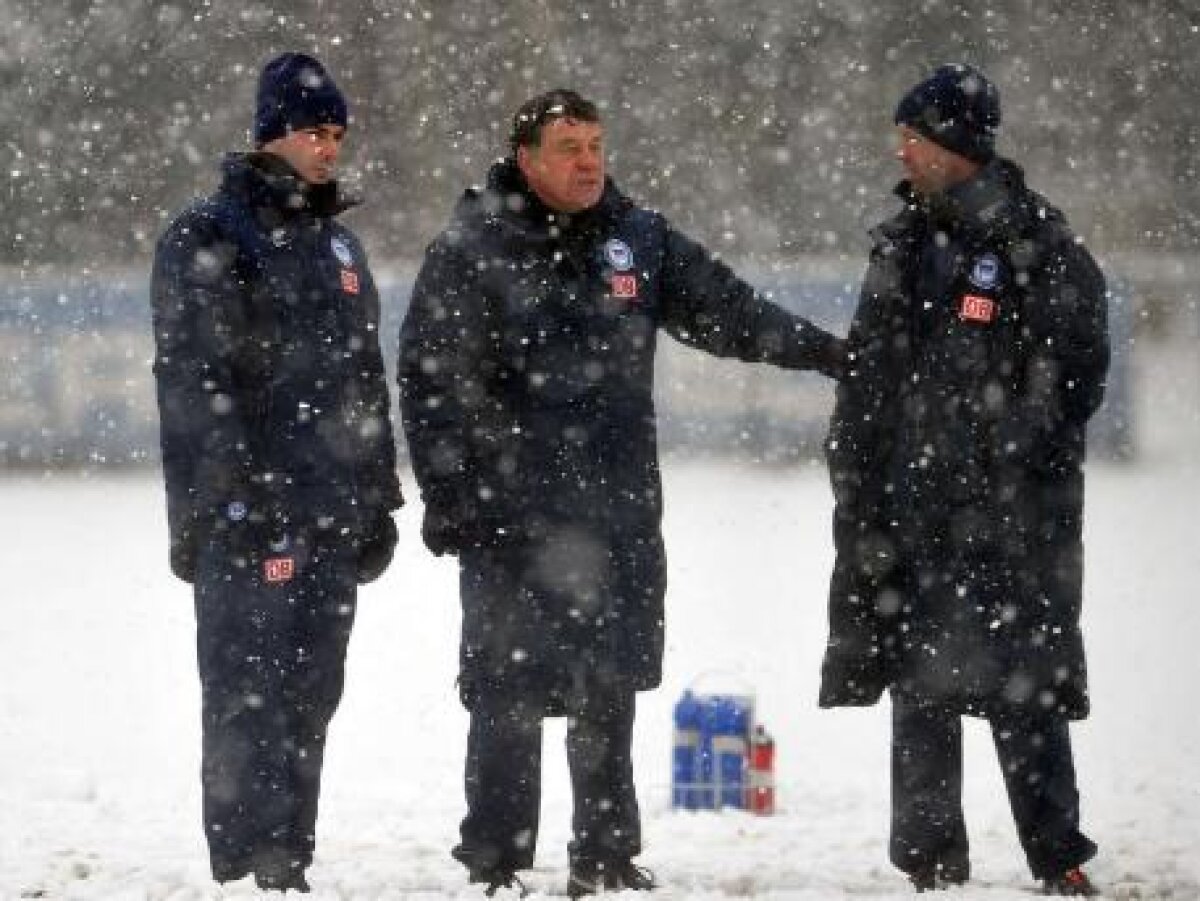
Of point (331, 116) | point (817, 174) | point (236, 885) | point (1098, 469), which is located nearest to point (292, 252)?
point (331, 116)

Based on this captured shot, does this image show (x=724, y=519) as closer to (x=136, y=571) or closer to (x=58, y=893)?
(x=136, y=571)

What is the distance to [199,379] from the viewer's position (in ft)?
15.5

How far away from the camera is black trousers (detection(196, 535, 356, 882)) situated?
4.81 m

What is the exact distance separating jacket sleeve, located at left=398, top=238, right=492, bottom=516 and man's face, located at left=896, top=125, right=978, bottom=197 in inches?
40.5

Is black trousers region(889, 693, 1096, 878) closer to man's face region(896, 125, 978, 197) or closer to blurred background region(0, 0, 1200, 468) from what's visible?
man's face region(896, 125, 978, 197)

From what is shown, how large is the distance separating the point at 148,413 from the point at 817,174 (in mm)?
10690

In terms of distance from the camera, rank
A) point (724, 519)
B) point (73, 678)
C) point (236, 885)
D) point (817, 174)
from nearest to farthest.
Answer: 1. point (236, 885)
2. point (73, 678)
3. point (724, 519)
4. point (817, 174)

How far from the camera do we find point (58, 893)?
16.6 feet

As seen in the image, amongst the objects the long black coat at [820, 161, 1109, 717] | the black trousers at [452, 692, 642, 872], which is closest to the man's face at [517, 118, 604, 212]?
the long black coat at [820, 161, 1109, 717]

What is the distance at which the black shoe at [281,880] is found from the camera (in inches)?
190

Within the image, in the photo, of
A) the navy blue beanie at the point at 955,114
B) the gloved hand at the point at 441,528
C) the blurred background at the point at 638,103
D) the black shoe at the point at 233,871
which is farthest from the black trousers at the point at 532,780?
the blurred background at the point at 638,103

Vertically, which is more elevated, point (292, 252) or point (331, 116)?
point (331, 116)

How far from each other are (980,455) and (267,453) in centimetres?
161

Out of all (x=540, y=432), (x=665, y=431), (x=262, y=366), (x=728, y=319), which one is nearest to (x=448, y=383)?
(x=540, y=432)
